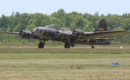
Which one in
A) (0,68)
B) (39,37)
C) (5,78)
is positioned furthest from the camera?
(39,37)

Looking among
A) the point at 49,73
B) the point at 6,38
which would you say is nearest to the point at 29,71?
the point at 49,73

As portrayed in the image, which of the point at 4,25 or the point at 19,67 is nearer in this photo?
the point at 19,67

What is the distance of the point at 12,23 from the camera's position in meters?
200

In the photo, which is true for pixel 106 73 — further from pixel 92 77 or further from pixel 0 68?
pixel 0 68

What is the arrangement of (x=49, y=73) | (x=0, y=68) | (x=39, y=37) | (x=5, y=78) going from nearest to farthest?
(x=5, y=78) < (x=49, y=73) < (x=0, y=68) < (x=39, y=37)

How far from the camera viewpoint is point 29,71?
29.4 m

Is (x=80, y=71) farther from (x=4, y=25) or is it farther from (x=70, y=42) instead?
(x=4, y=25)

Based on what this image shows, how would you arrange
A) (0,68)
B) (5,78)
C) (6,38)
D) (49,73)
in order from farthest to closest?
(6,38), (0,68), (49,73), (5,78)

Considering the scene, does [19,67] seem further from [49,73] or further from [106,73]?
[106,73]

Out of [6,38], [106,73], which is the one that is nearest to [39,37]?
[106,73]

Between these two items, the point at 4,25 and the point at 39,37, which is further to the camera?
the point at 4,25

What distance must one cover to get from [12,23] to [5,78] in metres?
176

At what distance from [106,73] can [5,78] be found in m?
6.37

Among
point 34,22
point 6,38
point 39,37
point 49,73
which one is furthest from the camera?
point 34,22
